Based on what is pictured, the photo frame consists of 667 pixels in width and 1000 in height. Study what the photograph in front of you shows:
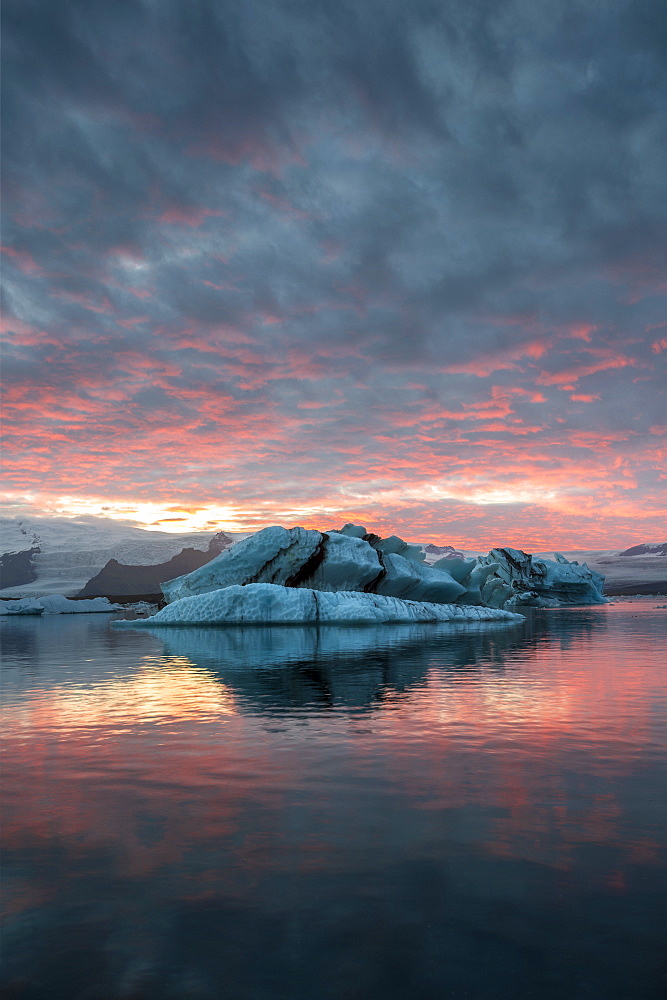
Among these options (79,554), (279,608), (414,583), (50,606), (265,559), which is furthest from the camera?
(79,554)

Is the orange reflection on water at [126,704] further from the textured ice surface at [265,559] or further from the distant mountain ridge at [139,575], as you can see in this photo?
the distant mountain ridge at [139,575]

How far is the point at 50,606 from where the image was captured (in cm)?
5372

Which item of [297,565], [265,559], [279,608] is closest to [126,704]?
[279,608]

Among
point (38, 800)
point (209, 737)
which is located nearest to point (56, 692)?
point (209, 737)

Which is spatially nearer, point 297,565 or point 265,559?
point 265,559

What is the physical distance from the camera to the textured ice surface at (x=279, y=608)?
2809cm

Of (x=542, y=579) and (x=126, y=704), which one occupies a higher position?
(x=542, y=579)

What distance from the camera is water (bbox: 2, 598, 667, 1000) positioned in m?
2.74

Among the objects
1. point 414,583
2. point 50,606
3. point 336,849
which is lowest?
point 336,849

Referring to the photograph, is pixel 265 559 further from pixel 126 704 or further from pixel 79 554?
pixel 79 554

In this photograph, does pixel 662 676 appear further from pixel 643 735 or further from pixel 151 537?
pixel 151 537

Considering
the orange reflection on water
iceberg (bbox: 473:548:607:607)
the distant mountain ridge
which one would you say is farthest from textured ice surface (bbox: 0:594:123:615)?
the distant mountain ridge

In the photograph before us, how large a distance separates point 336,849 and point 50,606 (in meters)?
55.2

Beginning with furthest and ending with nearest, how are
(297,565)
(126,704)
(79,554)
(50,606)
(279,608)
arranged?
1. (79,554)
2. (50,606)
3. (297,565)
4. (279,608)
5. (126,704)
